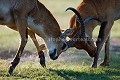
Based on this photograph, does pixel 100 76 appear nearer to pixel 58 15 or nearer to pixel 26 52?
pixel 26 52

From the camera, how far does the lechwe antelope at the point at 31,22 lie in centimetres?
1266

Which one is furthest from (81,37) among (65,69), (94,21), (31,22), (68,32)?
(31,22)

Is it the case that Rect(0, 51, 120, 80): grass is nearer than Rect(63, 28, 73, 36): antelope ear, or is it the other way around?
Rect(0, 51, 120, 80): grass

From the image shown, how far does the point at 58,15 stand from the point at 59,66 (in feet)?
54.6

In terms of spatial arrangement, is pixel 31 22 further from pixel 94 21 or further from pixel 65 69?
pixel 94 21

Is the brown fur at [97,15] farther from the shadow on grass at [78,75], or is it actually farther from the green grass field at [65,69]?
the shadow on grass at [78,75]

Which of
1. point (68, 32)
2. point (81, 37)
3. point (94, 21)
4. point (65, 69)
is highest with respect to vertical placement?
point (94, 21)

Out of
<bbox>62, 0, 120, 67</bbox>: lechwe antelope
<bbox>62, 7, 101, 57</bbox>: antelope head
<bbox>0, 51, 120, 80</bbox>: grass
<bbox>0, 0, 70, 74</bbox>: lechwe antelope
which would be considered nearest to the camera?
<bbox>0, 51, 120, 80</bbox>: grass

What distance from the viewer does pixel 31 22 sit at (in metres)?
13.1

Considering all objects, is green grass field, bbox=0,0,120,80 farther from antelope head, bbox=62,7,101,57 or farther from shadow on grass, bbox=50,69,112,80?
antelope head, bbox=62,7,101,57

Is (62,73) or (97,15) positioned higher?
(97,15)

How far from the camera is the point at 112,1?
1457 centimetres

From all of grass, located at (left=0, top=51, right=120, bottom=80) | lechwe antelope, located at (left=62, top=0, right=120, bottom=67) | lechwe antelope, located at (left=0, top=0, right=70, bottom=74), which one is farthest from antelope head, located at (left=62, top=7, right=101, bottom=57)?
grass, located at (left=0, top=51, right=120, bottom=80)

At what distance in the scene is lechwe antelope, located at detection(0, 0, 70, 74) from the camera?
41.5 feet
